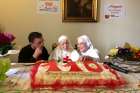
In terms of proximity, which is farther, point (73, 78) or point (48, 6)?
point (48, 6)

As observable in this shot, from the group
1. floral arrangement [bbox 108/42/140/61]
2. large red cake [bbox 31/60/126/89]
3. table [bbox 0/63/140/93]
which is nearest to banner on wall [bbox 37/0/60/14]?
floral arrangement [bbox 108/42/140/61]

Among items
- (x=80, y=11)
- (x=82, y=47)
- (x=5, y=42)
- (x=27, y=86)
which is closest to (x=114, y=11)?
(x=80, y=11)

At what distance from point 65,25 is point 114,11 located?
71 cm

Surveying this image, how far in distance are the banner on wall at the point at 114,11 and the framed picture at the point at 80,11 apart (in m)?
0.17

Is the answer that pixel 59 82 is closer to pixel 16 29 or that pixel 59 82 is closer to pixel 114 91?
pixel 114 91

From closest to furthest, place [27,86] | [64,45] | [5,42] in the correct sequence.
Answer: [27,86] → [5,42] → [64,45]

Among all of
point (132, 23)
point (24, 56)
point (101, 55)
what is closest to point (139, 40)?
point (132, 23)

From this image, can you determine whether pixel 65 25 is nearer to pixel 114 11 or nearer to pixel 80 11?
pixel 80 11

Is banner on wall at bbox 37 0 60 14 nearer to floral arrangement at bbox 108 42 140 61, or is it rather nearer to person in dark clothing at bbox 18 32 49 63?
person in dark clothing at bbox 18 32 49 63

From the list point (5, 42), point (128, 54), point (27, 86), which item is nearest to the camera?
point (27, 86)

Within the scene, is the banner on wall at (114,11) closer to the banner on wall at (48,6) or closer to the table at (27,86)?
the banner on wall at (48,6)

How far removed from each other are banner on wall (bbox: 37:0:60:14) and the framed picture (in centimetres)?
11

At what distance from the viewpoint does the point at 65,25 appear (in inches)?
140

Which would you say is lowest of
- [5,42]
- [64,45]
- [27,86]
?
[27,86]
